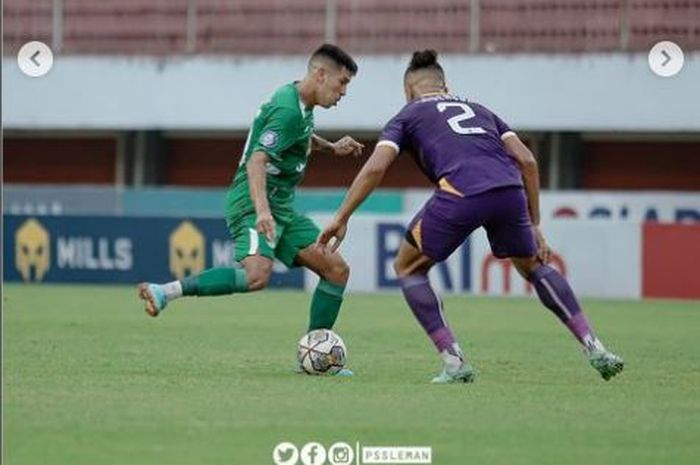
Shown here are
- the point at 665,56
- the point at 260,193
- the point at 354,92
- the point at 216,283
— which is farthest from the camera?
the point at 354,92

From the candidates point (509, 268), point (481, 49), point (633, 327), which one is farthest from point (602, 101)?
point (633, 327)

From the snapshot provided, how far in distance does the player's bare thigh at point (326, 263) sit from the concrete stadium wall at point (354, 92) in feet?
60.5

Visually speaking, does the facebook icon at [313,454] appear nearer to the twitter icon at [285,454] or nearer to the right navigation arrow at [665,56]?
the twitter icon at [285,454]

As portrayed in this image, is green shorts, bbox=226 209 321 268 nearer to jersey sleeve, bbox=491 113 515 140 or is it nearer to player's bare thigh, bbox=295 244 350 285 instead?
player's bare thigh, bbox=295 244 350 285

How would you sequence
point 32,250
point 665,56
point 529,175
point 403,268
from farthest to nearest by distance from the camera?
point 665,56
point 32,250
point 403,268
point 529,175

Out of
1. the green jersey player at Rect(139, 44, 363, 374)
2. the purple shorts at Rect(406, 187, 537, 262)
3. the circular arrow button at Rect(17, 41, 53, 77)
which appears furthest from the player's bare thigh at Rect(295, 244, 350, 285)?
the circular arrow button at Rect(17, 41, 53, 77)

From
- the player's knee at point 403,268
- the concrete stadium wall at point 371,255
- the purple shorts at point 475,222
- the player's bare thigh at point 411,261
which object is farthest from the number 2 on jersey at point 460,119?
the concrete stadium wall at point 371,255

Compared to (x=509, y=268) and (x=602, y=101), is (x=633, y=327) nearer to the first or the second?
(x=509, y=268)

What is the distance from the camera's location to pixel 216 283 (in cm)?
1234

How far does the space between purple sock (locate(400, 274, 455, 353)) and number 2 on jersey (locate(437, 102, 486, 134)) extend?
0.92m

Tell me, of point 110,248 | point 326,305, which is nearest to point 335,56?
point 326,305

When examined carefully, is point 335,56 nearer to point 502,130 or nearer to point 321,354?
point 502,130

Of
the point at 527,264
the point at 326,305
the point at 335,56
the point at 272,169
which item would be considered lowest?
the point at 326,305

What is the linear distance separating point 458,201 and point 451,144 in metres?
0.34
